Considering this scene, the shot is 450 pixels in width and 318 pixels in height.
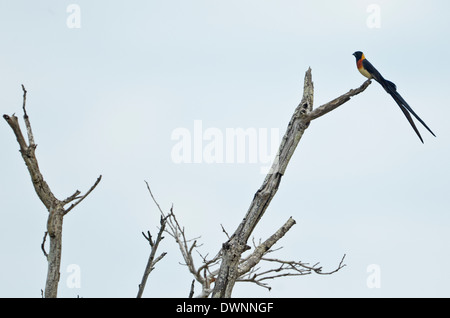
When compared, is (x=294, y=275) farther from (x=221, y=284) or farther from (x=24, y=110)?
(x=24, y=110)

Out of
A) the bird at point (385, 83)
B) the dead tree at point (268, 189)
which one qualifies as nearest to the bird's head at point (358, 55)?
the bird at point (385, 83)

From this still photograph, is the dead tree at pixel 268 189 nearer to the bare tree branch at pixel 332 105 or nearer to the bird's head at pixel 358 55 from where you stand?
the bare tree branch at pixel 332 105

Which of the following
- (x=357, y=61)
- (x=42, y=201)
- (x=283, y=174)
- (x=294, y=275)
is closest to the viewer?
(x=42, y=201)

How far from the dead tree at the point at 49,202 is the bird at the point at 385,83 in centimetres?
400

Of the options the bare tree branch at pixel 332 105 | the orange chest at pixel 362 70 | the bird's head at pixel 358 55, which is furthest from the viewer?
the bird's head at pixel 358 55

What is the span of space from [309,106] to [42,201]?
2.68 metres

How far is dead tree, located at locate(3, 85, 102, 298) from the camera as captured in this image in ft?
15.0

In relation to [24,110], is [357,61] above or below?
above

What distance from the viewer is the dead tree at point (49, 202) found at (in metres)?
4.59

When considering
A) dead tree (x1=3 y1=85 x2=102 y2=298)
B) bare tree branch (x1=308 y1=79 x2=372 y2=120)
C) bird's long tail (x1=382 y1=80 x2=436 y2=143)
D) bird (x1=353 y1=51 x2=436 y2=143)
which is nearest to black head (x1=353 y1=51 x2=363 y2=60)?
bird (x1=353 y1=51 x2=436 y2=143)

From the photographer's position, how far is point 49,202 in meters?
4.74
